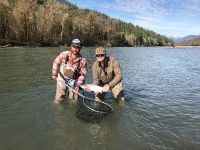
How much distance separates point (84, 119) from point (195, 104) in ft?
18.2

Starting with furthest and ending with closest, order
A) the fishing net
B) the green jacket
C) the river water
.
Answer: the green jacket → the fishing net → the river water

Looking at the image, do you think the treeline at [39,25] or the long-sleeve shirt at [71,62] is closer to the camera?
the long-sleeve shirt at [71,62]

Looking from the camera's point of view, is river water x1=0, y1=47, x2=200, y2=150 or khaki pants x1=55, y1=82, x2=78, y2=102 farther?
khaki pants x1=55, y1=82, x2=78, y2=102

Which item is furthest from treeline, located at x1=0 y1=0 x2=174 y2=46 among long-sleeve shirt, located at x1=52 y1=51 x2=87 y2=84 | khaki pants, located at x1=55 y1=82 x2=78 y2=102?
long-sleeve shirt, located at x1=52 y1=51 x2=87 y2=84

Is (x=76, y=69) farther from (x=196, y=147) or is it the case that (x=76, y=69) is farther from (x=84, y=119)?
(x=196, y=147)

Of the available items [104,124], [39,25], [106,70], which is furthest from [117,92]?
[39,25]

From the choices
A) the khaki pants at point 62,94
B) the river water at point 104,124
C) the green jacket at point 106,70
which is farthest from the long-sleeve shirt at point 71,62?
the river water at point 104,124

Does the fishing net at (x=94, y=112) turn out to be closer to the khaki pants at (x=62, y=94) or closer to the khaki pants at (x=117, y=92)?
the khaki pants at (x=117, y=92)

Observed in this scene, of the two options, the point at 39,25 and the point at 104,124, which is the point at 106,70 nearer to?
the point at 104,124

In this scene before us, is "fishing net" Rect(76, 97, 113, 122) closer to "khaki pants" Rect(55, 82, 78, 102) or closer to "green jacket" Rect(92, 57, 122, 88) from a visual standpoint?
"green jacket" Rect(92, 57, 122, 88)

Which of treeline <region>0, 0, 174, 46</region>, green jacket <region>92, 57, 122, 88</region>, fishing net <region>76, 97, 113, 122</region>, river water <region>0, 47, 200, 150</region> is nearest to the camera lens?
river water <region>0, 47, 200, 150</region>

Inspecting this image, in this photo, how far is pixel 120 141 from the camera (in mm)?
7758

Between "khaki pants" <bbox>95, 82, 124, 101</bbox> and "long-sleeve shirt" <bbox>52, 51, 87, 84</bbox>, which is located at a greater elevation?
"long-sleeve shirt" <bbox>52, 51, 87, 84</bbox>

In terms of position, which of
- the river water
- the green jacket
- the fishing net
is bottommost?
the river water
